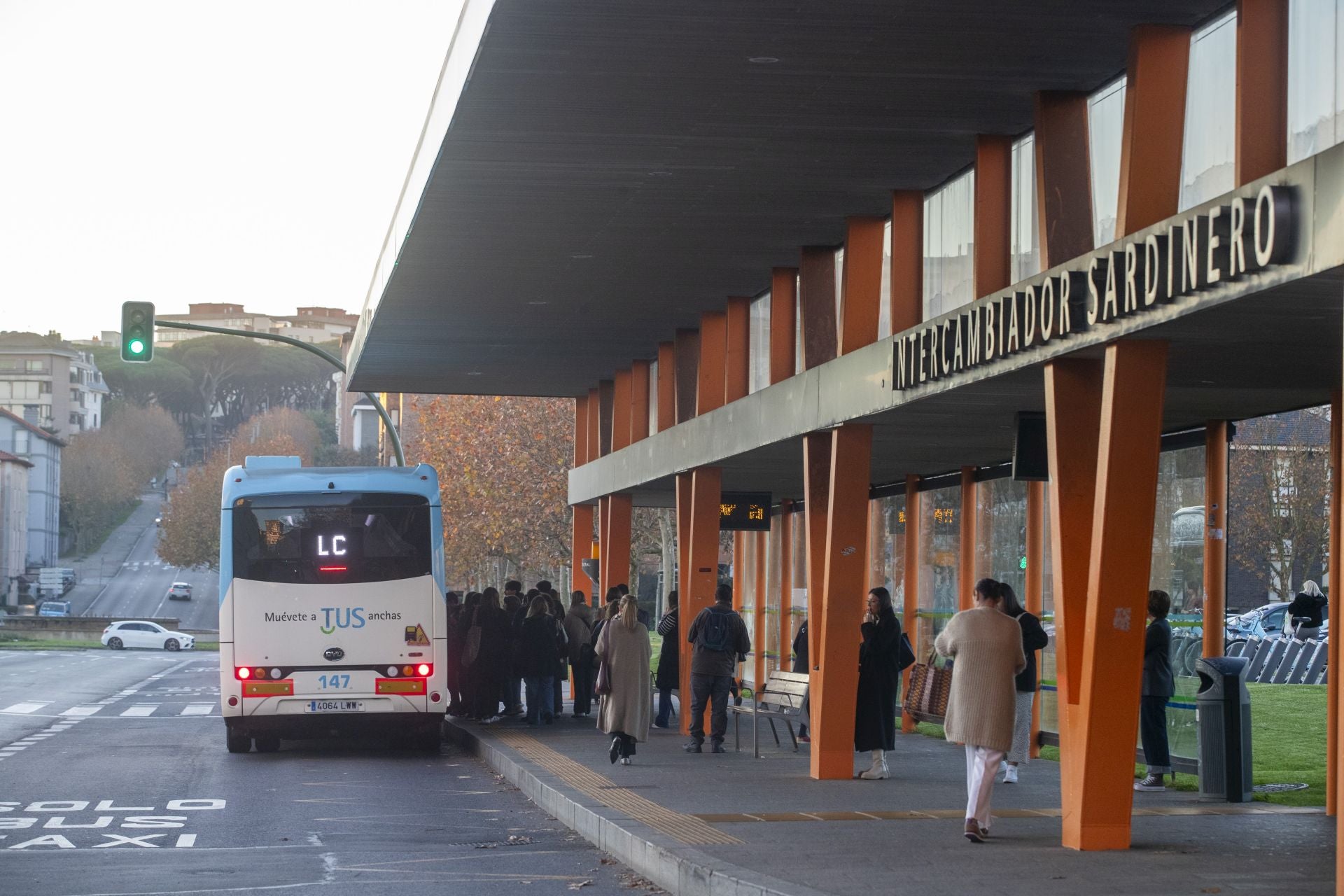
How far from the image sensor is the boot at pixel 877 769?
Answer: 14969 millimetres

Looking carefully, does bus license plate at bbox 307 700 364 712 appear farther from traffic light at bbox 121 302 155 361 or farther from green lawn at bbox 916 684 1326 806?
traffic light at bbox 121 302 155 361

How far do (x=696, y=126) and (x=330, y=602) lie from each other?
8687mm

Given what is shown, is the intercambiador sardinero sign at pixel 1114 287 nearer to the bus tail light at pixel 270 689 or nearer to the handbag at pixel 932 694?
the handbag at pixel 932 694

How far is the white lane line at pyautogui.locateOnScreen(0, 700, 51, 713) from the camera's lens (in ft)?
93.4

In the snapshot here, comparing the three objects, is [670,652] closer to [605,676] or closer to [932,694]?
[605,676]

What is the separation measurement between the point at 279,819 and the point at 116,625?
6206 centimetres

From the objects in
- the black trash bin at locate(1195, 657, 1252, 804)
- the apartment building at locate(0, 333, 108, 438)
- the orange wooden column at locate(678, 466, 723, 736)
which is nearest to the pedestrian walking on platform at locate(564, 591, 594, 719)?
the orange wooden column at locate(678, 466, 723, 736)

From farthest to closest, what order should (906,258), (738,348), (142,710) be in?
(142,710) → (738,348) → (906,258)

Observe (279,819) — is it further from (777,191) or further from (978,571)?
(978,571)

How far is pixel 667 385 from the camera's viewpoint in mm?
23781

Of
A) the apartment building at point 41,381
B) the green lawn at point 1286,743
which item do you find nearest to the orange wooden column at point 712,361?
the green lawn at point 1286,743

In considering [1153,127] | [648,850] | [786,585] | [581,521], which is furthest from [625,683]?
[581,521]

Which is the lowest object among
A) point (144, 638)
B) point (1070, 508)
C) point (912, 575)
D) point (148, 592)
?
point (144, 638)

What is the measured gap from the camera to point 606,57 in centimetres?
1065
